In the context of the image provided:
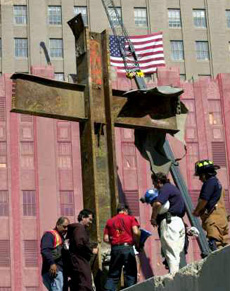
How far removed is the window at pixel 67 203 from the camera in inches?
1809

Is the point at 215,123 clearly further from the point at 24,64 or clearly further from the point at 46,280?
the point at 46,280

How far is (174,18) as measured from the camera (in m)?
69.6

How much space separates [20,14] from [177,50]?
12969mm

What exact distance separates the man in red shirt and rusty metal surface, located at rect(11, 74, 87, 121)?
1.33 m

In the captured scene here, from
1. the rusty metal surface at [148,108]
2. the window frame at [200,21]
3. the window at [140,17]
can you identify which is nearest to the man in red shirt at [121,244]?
the rusty metal surface at [148,108]

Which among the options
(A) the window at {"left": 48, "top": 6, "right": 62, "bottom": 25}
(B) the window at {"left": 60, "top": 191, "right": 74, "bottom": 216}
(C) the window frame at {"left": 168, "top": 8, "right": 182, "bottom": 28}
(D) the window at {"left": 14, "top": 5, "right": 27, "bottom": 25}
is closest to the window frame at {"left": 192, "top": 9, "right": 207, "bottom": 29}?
(C) the window frame at {"left": 168, "top": 8, "right": 182, "bottom": 28}

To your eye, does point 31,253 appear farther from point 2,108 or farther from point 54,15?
point 54,15

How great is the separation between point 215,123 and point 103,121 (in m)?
39.9

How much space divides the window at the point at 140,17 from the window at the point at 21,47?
30.1 feet

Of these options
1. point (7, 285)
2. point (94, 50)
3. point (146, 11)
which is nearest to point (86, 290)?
point (94, 50)

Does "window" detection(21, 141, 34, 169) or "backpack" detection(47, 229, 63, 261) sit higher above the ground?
"window" detection(21, 141, 34, 169)

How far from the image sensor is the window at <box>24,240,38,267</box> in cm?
4497

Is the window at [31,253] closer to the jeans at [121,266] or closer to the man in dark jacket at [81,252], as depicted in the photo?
the jeans at [121,266]

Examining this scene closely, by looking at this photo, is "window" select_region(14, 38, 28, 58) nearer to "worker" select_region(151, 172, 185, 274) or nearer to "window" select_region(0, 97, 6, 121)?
"window" select_region(0, 97, 6, 121)
